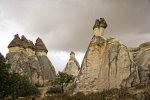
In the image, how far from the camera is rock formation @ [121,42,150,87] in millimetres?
66188

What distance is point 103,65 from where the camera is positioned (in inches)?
2744

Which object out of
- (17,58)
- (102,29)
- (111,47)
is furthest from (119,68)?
(17,58)

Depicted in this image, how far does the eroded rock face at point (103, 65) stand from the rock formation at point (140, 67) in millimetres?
903

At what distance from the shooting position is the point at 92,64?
70.5 m

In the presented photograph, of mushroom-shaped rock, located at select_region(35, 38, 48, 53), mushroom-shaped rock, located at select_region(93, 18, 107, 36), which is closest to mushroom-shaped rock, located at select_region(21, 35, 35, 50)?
mushroom-shaped rock, located at select_region(35, 38, 48, 53)

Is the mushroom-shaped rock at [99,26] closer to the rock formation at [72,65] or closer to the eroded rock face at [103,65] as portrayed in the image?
the eroded rock face at [103,65]

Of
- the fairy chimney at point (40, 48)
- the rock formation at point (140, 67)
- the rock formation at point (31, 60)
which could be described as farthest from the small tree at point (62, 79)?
the fairy chimney at point (40, 48)

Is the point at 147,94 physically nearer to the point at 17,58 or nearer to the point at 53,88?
the point at 53,88

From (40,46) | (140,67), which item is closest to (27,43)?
(40,46)

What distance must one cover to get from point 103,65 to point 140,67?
5.53 m

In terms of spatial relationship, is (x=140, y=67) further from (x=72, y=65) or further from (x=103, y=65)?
(x=72, y=65)

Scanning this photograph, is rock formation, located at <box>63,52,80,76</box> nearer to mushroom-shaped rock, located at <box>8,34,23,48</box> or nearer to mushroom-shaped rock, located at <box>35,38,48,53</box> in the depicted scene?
mushroom-shaped rock, located at <box>35,38,48,53</box>

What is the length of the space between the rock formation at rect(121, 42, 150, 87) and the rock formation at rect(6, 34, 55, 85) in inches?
872

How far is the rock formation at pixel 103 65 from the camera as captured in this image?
222ft
